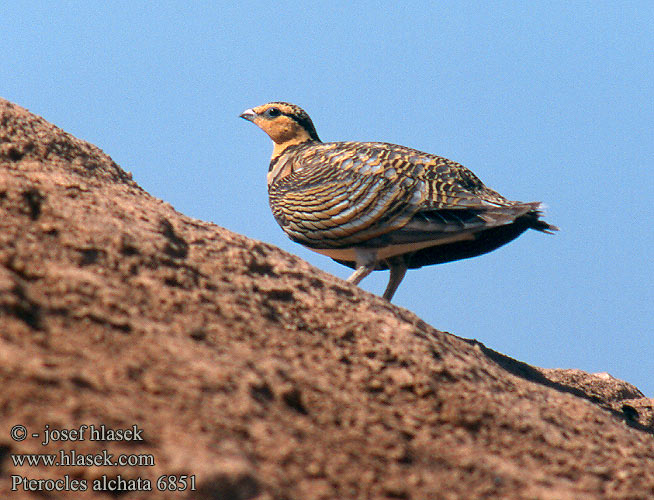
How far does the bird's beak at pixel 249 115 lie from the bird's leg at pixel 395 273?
279cm

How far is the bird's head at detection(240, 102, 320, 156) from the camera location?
875cm

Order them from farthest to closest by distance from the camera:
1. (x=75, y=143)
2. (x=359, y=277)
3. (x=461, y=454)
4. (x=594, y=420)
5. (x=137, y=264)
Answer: (x=359, y=277)
(x=75, y=143)
(x=594, y=420)
(x=137, y=264)
(x=461, y=454)

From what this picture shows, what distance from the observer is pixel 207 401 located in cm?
298

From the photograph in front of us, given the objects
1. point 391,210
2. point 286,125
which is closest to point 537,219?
point 391,210

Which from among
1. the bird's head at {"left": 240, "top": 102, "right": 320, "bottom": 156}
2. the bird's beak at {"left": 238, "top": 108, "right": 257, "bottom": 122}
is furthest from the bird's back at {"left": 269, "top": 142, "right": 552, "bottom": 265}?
the bird's beak at {"left": 238, "top": 108, "right": 257, "bottom": 122}

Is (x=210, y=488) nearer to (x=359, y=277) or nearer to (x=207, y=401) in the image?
(x=207, y=401)

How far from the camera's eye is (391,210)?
6570 mm

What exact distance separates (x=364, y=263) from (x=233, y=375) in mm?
3719

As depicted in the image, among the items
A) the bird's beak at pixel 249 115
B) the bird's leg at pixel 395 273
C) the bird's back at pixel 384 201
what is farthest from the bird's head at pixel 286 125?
the bird's leg at pixel 395 273

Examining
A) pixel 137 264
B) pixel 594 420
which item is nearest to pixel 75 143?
pixel 137 264

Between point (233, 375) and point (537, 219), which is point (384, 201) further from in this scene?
point (233, 375)

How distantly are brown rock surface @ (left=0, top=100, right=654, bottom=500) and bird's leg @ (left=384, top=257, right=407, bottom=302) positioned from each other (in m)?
2.31

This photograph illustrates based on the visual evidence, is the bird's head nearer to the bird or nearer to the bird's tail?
the bird

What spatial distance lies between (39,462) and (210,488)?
0.57 m
